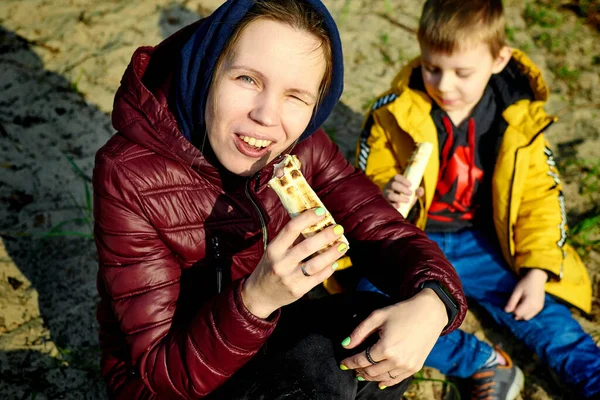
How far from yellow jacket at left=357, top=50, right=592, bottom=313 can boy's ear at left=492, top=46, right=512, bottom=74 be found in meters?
0.11

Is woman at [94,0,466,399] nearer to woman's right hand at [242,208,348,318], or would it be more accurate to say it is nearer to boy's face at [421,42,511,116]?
woman's right hand at [242,208,348,318]

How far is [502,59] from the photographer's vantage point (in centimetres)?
314

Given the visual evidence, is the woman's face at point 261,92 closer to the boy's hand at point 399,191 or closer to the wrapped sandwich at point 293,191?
the wrapped sandwich at point 293,191

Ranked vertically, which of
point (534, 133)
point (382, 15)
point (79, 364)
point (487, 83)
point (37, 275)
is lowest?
point (79, 364)

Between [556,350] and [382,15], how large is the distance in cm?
329

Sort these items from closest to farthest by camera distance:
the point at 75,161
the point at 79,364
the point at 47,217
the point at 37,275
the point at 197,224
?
1. the point at 197,224
2. the point at 79,364
3. the point at 37,275
4. the point at 47,217
5. the point at 75,161

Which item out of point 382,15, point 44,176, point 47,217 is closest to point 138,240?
point 47,217

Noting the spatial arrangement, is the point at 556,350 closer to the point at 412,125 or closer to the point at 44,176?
the point at 412,125

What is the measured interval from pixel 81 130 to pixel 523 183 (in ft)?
8.99

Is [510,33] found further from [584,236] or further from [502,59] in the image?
[584,236]

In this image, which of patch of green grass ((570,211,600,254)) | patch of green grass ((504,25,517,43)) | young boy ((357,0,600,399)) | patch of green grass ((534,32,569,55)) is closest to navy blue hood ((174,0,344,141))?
young boy ((357,0,600,399))

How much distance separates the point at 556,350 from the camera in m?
2.77

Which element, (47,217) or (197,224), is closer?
(197,224)

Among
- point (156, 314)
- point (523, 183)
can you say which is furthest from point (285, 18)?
point (523, 183)
